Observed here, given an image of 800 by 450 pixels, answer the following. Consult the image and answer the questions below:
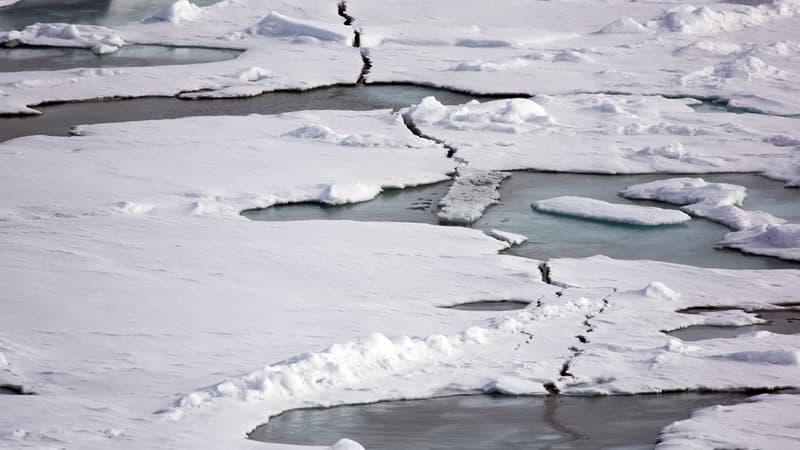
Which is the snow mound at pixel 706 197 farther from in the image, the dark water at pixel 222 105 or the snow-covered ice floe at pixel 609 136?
the dark water at pixel 222 105

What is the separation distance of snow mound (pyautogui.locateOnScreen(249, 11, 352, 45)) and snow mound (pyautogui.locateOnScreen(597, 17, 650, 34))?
4.26 meters

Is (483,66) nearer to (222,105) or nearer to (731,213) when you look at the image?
(222,105)

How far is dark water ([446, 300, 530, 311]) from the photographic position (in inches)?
300

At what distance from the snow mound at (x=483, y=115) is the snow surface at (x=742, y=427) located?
695 cm

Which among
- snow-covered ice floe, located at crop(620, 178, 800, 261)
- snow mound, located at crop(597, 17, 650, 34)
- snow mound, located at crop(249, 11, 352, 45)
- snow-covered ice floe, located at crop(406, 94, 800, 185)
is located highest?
snow mound, located at crop(597, 17, 650, 34)

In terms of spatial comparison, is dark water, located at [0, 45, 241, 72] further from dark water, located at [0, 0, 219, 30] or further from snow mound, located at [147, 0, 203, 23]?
dark water, located at [0, 0, 219, 30]

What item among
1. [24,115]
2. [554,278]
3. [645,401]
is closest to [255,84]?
[24,115]

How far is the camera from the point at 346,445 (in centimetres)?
518

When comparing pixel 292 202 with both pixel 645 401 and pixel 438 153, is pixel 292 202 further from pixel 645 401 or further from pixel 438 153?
pixel 645 401

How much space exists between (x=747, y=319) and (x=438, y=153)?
4883 millimetres

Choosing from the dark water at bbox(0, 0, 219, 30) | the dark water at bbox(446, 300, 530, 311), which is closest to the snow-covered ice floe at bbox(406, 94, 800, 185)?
the dark water at bbox(446, 300, 530, 311)

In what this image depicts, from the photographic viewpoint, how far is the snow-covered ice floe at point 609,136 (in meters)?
11.6

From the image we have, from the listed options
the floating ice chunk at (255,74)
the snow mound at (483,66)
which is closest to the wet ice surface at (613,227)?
the snow mound at (483,66)

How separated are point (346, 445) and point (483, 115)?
8.22 metres
